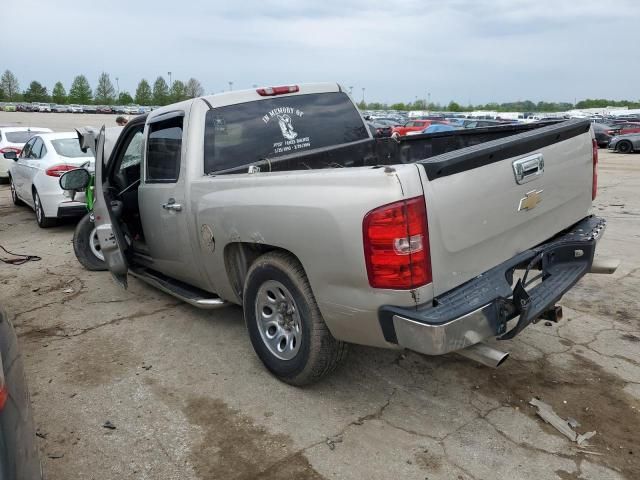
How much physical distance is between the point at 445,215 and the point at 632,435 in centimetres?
161

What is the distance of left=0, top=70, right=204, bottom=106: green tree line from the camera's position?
13684 centimetres

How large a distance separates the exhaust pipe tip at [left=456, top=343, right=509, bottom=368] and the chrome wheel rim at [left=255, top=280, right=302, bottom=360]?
1.01m

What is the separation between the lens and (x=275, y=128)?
438cm

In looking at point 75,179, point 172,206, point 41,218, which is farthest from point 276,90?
point 41,218

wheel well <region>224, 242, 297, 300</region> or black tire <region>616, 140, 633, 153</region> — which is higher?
wheel well <region>224, 242, 297, 300</region>

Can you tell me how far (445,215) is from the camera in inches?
107

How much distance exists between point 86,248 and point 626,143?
25515 mm

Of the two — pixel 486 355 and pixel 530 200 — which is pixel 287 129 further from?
pixel 486 355

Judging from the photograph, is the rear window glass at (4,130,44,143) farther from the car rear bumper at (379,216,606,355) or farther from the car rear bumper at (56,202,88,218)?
the car rear bumper at (379,216,606,355)

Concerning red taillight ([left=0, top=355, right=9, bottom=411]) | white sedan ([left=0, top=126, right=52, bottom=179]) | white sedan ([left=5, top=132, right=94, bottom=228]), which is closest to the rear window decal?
red taillight ([left=0, top=355, right=9, bottom=411])

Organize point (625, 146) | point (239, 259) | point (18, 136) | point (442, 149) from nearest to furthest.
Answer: point (239, 259), point (442, 149), point (18, 136), point (625, 146)

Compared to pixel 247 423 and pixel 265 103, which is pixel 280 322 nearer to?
pixel 247 423

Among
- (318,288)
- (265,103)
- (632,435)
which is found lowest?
(632,435)

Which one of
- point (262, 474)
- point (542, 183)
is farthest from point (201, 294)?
point (542, 183)
